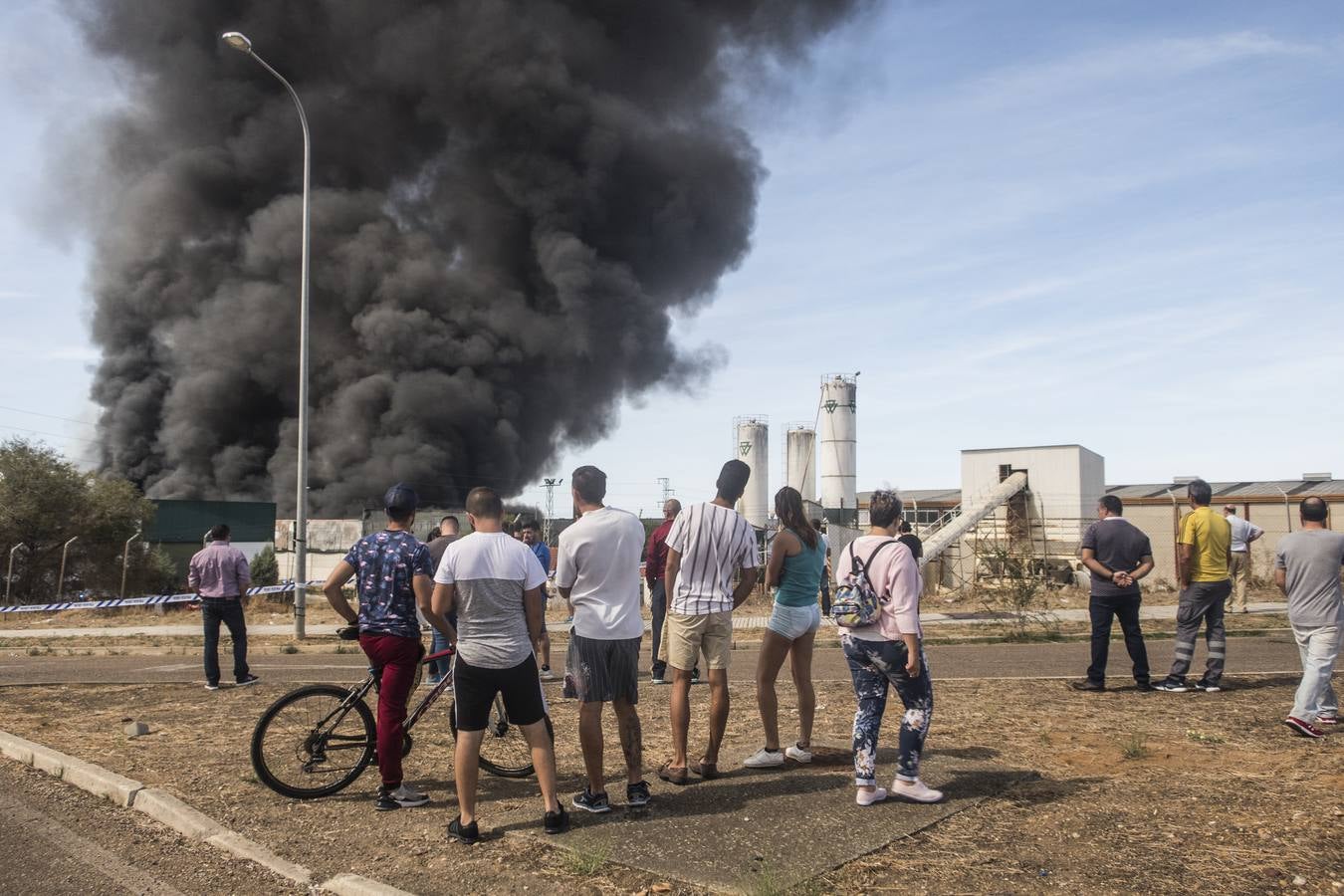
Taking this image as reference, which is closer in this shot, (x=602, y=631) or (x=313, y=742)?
(x=602, y=631)

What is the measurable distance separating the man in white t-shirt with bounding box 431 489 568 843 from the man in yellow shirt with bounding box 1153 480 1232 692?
18.2 ft

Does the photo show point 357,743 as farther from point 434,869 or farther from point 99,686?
point 99,686

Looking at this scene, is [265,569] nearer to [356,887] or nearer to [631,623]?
[631,623]

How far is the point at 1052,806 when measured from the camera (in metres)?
4.91

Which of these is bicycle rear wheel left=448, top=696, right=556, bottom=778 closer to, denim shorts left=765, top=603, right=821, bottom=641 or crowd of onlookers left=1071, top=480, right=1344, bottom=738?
denim shorts left=765, top=603, right=821, bottom=641

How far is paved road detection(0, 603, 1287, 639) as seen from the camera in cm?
1689

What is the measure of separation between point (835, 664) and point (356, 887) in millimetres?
7597

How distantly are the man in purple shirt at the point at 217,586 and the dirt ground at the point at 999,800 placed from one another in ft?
3.88

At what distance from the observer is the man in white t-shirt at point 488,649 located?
474 centimetres

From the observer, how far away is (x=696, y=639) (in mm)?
5391

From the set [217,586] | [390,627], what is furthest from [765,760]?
[217,586]

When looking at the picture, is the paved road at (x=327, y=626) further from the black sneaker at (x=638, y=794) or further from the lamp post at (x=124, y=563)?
the black sneaker at (x=638, y=794)

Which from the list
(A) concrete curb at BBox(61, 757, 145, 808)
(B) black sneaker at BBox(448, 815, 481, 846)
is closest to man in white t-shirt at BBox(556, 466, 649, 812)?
(B) black sneaker at BBox(448, 815, 481, 846)

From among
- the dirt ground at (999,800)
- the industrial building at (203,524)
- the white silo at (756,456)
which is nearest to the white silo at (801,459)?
the white silo at (756,456)
